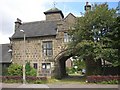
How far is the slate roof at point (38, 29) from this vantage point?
3716 cm

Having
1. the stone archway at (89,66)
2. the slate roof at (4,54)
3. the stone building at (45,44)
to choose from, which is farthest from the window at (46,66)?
the slate roof at (4,54)

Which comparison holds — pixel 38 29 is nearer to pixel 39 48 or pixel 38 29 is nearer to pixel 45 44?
pixel 45 44

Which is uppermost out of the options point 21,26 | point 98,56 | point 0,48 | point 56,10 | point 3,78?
point 56,10

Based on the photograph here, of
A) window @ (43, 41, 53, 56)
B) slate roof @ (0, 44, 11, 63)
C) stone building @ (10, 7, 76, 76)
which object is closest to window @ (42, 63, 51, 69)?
stone building @ (10, 7, 76, 76)

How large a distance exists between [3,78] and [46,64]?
805cm

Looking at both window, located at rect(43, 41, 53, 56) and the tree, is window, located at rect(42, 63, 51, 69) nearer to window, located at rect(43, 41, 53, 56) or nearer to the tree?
window, located at rect(43, 41, 53, 56)

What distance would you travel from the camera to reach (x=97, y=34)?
29.2 metres

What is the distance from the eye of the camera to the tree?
1083 inches

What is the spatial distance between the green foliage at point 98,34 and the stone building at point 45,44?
5773 mm

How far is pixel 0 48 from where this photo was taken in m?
43.0

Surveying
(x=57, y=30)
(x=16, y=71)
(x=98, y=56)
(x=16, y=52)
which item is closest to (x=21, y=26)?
(x=16, y=52)

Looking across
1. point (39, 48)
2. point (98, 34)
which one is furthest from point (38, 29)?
point (98, 34)

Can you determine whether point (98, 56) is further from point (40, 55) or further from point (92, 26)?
point (40, 55)

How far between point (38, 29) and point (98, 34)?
13055 millimetres
